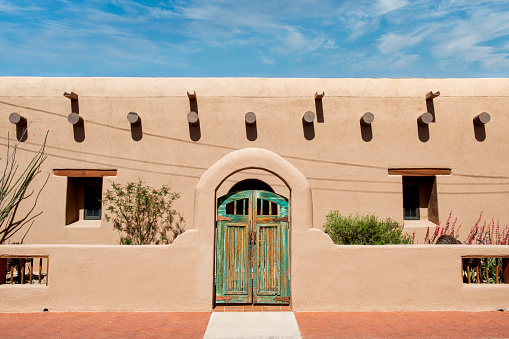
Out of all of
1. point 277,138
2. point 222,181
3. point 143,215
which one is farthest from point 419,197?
point 143,215

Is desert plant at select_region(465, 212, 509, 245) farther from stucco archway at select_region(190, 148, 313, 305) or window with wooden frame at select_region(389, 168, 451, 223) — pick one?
stucco archway at select_region(190, 148, 313, 305)

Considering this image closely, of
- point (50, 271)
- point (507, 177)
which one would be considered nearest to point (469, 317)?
point (507, 177)

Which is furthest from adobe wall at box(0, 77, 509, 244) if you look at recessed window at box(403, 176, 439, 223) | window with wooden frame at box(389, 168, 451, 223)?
recessed window at box(403, 176, 439, 223)

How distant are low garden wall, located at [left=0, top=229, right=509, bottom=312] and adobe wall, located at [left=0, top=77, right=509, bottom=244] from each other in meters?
3.63

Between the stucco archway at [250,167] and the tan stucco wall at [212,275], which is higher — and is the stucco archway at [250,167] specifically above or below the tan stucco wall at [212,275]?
above

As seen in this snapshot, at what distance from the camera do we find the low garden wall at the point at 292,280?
23.5 ft

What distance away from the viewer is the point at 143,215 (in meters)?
10.7

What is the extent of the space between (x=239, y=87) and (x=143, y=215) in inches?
170

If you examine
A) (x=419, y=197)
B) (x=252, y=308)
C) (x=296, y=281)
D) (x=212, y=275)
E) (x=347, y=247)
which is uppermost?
(x=419, y=197)

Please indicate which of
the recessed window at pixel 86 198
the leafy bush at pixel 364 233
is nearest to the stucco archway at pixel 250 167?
the leafy bush at pixel 364 233

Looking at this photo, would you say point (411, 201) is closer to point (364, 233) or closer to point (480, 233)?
point (480, 233)

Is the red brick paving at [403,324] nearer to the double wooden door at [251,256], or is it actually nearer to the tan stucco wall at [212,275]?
the tan stucco wall at [212,275]

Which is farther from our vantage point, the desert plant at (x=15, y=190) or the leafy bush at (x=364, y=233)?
the desert plant at (x=15, y=190)

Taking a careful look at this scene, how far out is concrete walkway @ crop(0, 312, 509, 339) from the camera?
19.8 ft
